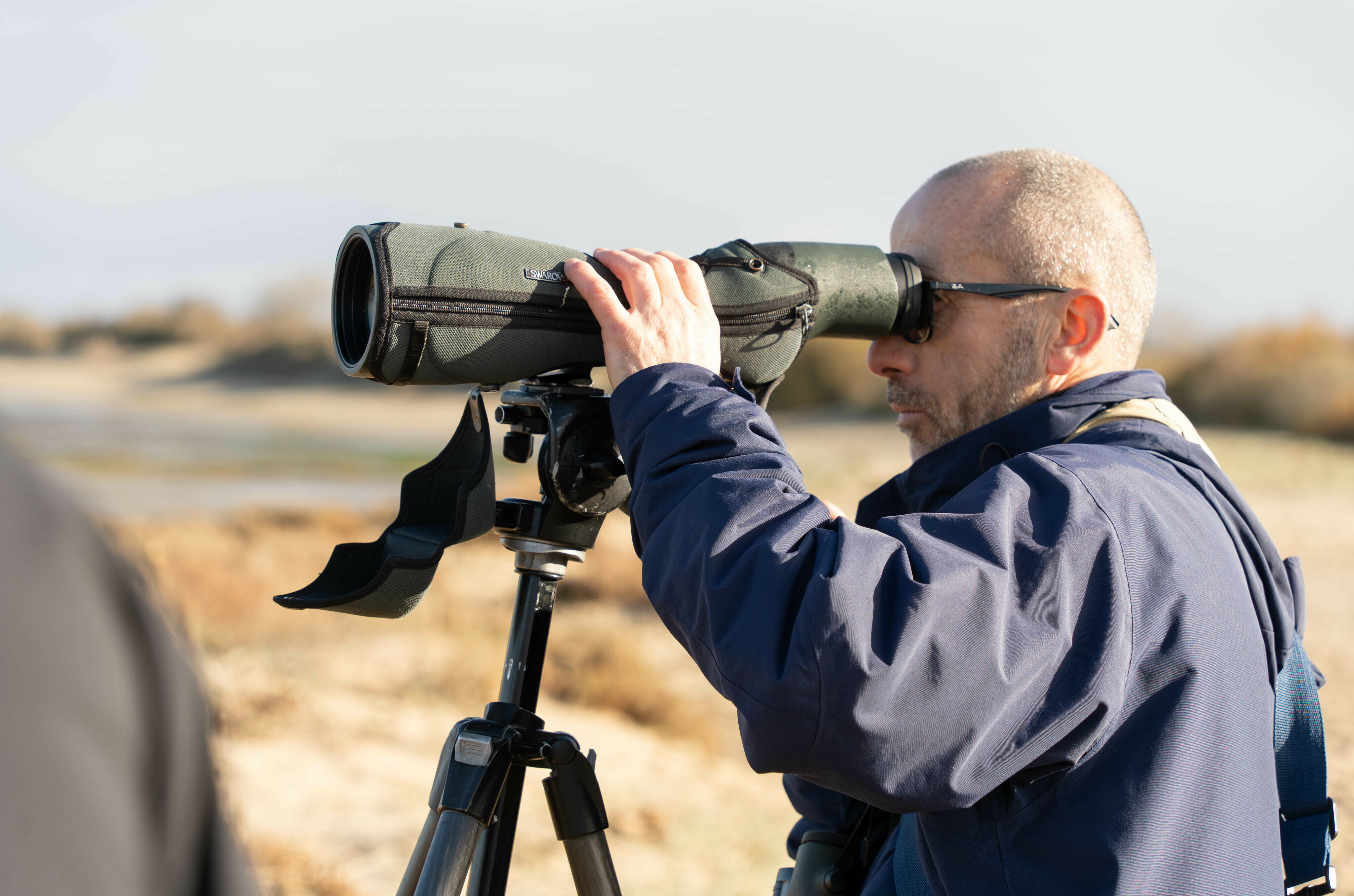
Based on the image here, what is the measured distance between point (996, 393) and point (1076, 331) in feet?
0.50

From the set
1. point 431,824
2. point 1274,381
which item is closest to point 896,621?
point 431,824

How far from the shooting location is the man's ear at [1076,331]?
65.1 inches

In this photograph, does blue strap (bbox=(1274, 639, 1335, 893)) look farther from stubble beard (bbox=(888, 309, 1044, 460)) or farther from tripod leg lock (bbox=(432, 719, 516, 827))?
tripod leg lock (bbox=(432, 719, 516, 827))

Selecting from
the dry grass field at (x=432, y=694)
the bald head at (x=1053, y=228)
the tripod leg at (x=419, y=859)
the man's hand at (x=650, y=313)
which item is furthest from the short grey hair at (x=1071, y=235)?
the dry grass field at (x=432, y=694)

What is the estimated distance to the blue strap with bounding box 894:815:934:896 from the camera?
131cm

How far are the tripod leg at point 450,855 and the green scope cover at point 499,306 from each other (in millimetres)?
550

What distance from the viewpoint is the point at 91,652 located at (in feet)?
1.04

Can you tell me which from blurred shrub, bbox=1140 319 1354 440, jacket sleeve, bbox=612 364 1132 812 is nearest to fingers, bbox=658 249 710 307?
jacket sleeve, bbox=612 364 1132 812

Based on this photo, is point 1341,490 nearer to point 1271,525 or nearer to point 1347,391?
point 1271,525

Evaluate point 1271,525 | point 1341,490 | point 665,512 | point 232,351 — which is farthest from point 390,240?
point 232,351

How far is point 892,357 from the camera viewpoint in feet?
5.95

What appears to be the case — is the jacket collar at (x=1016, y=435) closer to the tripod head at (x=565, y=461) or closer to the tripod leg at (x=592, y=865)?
the tripod head at (x=565, y=461)

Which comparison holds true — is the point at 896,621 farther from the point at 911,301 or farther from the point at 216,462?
the point at 216,462

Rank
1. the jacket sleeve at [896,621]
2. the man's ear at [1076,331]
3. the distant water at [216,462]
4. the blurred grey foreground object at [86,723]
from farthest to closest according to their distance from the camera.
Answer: the distant water at [216,462], the man's ear at [1076,331], the jacket sleeve at [896,621], the blurred grey foreground object at [86,723]
